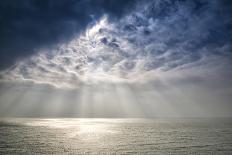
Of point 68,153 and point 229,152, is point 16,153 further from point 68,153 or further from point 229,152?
point 229,152

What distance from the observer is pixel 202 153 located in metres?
24.4

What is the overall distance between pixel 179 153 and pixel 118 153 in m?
8.20

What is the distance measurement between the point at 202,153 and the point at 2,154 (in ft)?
86.7

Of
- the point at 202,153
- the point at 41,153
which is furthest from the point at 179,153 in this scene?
the point at 41,153

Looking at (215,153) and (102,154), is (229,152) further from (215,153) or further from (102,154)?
(102,154)

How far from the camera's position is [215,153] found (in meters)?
24.2

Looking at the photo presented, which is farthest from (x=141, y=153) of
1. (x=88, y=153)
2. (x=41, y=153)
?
(x=41, y=153)

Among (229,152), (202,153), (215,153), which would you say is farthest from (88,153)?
(229,152)

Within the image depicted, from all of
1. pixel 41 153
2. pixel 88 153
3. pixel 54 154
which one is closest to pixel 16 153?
pixel 41 153

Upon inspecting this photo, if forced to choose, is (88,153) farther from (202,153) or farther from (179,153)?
(202,153)

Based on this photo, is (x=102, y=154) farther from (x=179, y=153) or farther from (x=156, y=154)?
(x=179, y=153)

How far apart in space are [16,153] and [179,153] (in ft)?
72.1

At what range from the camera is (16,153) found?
24.6 m

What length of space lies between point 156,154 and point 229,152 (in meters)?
10.2
